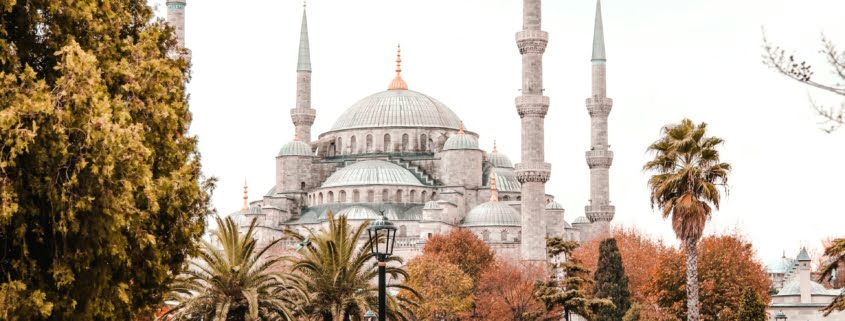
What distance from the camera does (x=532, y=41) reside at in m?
70.9

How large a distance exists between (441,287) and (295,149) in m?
34.5

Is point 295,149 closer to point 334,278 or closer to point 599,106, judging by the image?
point 599,106

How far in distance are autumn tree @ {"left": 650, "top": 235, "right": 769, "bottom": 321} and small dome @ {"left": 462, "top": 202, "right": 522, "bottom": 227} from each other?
36.1 meters

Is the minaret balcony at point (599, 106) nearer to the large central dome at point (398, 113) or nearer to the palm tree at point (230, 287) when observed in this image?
the large central dome at point (398, 113)

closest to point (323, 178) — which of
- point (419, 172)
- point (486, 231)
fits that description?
point (419, 172)

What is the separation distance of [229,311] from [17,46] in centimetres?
987

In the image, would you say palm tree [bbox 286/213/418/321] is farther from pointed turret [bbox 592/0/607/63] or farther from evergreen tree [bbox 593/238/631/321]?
pointed turret [bbox 592/0/607/63]

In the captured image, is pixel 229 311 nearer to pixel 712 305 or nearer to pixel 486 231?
pixel 712 305

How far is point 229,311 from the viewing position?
991 inches

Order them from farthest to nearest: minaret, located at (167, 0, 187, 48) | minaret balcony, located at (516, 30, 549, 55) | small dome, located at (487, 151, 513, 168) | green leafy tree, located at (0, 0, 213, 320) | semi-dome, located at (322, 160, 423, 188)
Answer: small dome, located at (487, 151, 513, 168) → semi-dome, located at (322, 160, 423, 188) → minaret balcony, located at (516, 30, 549, 55) → minaret, located at (167, 0, 187, 48) → green leafy tree, located at (0, 0, 213, 320)

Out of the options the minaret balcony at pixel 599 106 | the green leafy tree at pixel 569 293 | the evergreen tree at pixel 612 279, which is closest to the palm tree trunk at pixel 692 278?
the green leafy tree at pixel 569 293

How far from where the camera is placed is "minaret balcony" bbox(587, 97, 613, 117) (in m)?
79.5

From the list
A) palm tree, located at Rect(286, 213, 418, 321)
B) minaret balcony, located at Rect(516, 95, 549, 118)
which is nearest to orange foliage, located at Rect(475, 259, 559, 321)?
minaret balcony, located at Rect(516, 95, 549, 118)

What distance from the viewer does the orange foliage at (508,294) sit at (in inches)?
2347
